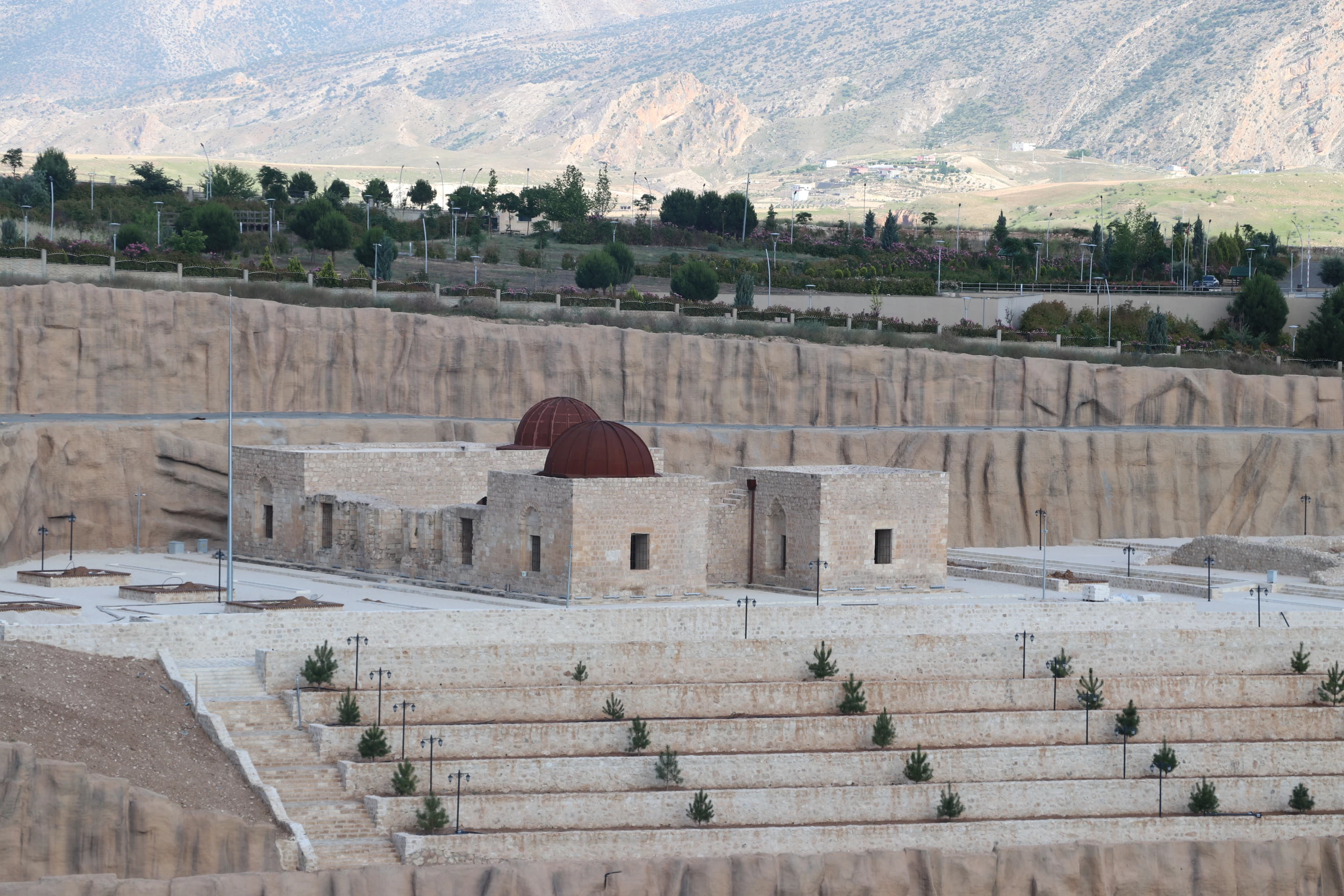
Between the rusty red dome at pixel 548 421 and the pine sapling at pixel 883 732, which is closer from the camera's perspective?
the pine sapling at pixel 883 732

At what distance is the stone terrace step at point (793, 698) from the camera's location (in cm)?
4009

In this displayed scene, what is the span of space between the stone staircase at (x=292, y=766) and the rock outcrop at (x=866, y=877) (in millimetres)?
1223

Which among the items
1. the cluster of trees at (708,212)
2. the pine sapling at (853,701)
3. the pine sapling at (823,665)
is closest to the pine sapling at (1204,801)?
the pine sapling at (853,701)

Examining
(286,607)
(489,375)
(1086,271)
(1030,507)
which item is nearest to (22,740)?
(286,607)

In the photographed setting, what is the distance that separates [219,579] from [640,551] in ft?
34.0

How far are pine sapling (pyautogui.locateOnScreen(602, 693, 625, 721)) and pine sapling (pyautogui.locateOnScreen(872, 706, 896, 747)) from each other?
550 centimetres

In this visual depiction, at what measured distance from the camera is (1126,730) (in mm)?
42688

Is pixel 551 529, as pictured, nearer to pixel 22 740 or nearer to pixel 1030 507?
pixel 22 740

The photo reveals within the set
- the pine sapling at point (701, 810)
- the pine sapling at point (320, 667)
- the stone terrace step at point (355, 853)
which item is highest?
the pine sapling at point (320, 667)

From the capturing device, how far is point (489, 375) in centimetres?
7306

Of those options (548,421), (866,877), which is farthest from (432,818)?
(548,421)

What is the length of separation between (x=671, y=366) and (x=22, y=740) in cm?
4391

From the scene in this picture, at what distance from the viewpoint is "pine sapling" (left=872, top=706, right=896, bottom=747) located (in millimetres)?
41000

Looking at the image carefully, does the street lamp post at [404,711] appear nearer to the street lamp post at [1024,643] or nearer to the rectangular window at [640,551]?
the rectangular window at [640,551]
